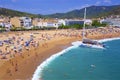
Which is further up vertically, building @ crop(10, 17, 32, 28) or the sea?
building @ crop(10, 17, 32, 28)

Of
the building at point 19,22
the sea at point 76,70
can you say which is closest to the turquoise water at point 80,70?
the sea at point 76,70

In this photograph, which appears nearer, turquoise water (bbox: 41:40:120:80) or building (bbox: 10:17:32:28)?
turquoise water (bbox: 41:40:120:80)

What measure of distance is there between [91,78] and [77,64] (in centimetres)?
1129

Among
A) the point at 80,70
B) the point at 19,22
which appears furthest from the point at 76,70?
the point at 19,22

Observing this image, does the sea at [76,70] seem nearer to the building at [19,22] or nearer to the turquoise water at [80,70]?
the turquoise water at [80,70]

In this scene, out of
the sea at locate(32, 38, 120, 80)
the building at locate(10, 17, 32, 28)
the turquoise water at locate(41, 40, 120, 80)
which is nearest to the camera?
the sea at locate(32, 38, 120, 80)

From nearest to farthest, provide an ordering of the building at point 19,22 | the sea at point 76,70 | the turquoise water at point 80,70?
the sea at point 76,70, the turquoise water at point 80,70, the building at point 19,22

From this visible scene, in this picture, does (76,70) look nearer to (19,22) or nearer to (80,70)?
(80,70)

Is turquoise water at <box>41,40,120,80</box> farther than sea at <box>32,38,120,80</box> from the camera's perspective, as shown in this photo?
Yes

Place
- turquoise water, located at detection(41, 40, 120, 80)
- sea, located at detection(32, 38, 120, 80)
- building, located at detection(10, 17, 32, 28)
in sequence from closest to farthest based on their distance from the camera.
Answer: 1. sea, located at detection(32, 38, 120, 80)
2. turquoise water, located at detection(41, 40, 120, 80)
3. building, located at detection(10, 17, 32, 28)

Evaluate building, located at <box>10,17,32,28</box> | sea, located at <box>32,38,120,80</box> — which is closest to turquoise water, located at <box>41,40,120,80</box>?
sea, located at <box>32,38,120,80</box>

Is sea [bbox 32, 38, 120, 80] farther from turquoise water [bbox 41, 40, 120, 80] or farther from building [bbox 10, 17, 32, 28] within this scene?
building [bbox 10, 17, 32, 28]

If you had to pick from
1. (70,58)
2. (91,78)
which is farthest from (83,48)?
(91,78)

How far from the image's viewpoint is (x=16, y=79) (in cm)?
3419
